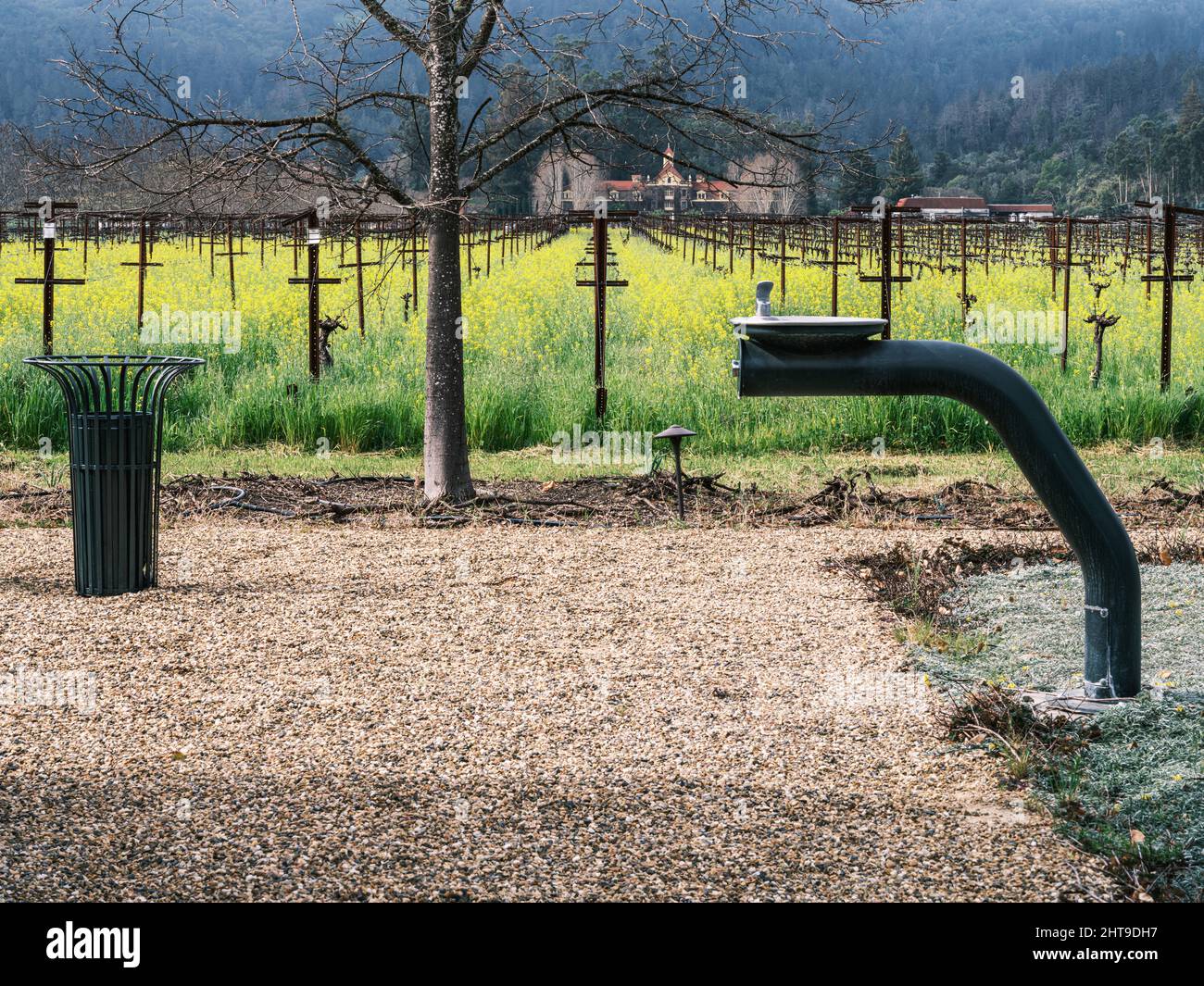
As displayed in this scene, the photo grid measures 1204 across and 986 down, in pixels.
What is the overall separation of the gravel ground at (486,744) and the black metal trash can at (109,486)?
8.9 inches

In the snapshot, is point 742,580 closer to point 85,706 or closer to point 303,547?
point 303,547

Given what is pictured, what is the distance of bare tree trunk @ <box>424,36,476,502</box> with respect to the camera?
26.3 ft

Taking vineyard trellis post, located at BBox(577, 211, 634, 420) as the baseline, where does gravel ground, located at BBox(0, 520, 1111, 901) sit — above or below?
below

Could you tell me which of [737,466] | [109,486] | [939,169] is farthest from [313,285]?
[939,169]

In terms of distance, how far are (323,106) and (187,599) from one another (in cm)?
330

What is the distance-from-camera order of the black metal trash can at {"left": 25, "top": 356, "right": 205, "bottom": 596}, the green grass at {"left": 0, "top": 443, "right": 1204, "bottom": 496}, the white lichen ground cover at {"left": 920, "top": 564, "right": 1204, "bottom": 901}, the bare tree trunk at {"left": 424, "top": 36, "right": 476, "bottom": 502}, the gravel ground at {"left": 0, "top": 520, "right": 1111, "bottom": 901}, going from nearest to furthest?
the gravel ground at {"left": 0, "top": 520, "right": 1111, "bottom": 901} → the white lichen ground cover at {"left": 920, "top": 564, "right": 1204, "bottom": 901} → the black metal trash can at {"left": 25, "top": 356, "right": 205, "bottom": 596} → the bare tree trunk at {"left": 424, "top": 36, "right": 476, "bottom": 502} → the green grass at {"left": 0, "top": 443, "right": 1204, "bottom": 496}

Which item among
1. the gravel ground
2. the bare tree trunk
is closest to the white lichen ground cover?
the gravel ground

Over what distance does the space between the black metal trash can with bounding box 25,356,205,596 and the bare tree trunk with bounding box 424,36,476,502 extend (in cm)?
213

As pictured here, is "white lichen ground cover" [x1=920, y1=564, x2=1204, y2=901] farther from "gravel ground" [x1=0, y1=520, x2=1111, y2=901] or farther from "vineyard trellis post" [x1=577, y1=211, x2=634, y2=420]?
"vineyard trellis post" [x1=577, y1=211, x2=634, y2=420]

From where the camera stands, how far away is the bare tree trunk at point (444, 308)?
8.03 m

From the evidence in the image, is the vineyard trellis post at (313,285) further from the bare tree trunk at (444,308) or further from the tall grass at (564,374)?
the bare tree trunk at (444,308)

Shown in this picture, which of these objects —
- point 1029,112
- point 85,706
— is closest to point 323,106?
point 85,706

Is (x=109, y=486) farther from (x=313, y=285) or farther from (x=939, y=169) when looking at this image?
(x=939, y=169)

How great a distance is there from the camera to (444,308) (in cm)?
820
